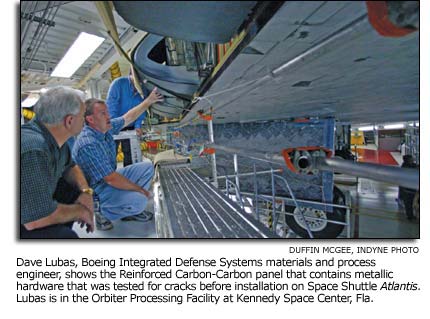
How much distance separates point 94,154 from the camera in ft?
2.12

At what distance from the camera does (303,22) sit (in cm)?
47

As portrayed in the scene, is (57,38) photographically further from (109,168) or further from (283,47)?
(283,47)

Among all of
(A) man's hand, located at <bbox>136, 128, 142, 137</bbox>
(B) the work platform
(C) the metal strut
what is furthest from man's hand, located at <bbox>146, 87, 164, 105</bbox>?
(C) the metal strut

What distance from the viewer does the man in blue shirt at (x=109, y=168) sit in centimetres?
63

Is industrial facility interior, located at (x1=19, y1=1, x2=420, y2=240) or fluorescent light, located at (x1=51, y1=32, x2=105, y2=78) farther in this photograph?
fluorescent light, located at (x1=51, y1=32, x2=105, y2=78)

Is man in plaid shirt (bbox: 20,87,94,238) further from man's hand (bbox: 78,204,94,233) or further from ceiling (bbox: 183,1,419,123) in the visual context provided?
ceiling (bbox: 183,1,419,123)

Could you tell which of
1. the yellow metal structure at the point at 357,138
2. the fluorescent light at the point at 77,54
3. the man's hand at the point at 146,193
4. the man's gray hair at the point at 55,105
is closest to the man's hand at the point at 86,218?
the man's hand at the point at 146,193

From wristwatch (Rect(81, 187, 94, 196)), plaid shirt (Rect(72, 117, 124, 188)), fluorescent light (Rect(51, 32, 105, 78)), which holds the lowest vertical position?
wristwatch (Rect(81, 187, 94, 196))

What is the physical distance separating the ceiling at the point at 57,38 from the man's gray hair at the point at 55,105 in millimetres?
39

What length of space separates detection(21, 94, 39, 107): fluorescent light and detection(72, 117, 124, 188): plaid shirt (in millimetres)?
137

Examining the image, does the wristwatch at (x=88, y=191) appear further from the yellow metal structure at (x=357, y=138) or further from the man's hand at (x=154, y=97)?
the yellow metal structure at (x=357, y=138)

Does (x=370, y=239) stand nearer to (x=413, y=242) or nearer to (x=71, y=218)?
(x=413, y=242)

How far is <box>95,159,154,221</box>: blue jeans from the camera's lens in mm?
697

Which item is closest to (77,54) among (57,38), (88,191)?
(57,38)
